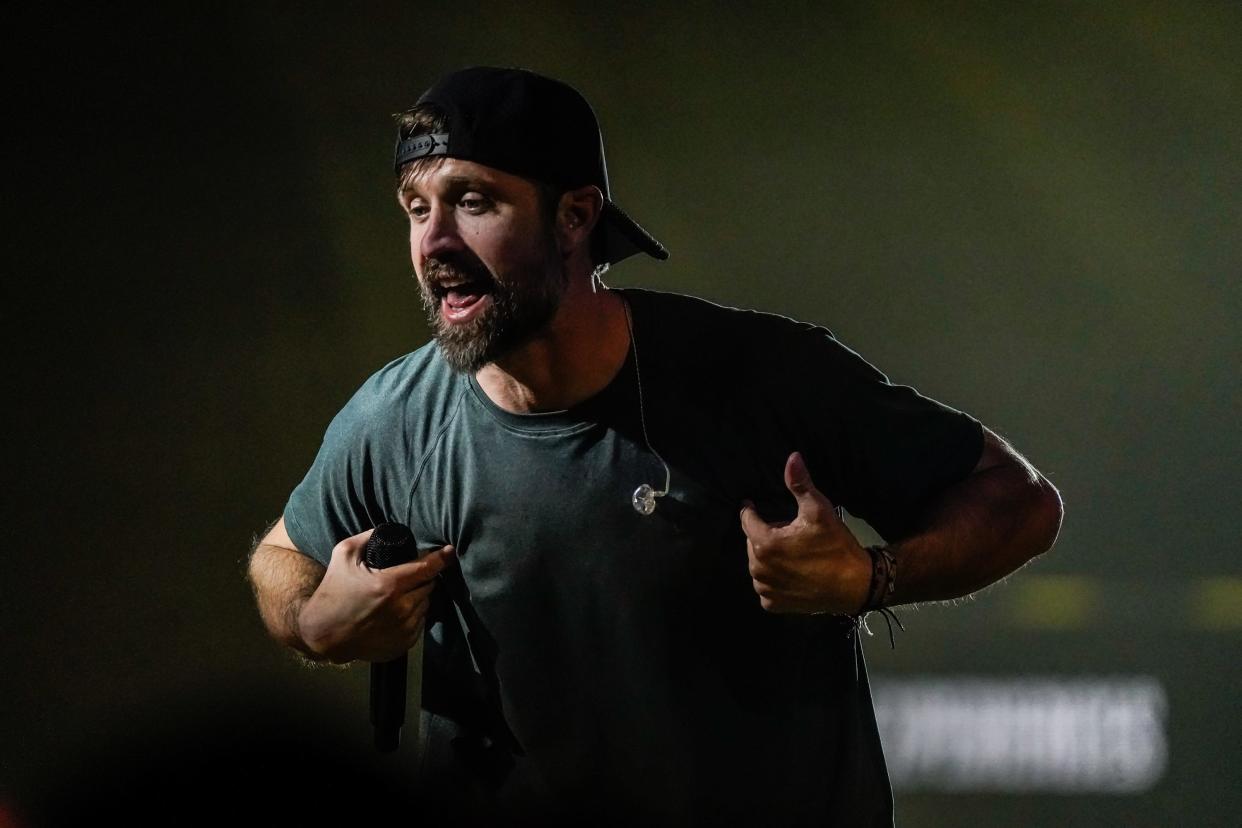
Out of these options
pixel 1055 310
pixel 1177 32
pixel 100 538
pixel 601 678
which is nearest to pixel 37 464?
A: pixel 100 538

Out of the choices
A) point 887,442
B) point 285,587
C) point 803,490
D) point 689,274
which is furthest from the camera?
point 689,274

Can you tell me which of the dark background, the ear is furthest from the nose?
the dark background

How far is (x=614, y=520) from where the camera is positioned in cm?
162

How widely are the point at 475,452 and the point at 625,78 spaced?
2.19m

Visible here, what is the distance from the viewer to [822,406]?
5.34 feet

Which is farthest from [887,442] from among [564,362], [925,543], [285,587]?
[285,587]

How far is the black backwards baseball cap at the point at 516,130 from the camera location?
5.46 ft

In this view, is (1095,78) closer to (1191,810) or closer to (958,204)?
(958,204)

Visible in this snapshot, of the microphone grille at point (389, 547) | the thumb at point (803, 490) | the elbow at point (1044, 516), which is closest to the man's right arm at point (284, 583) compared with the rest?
the microphone grille at point (389, 547)

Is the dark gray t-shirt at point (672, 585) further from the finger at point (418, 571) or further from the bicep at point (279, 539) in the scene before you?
the bicep at point (279, 539)

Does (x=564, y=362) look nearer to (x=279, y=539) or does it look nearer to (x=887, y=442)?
(x=887, y=442)

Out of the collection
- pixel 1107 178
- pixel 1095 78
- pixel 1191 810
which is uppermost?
pixel 1095 78

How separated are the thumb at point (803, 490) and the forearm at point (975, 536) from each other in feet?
0.42

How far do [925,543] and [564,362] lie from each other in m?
0.52
